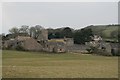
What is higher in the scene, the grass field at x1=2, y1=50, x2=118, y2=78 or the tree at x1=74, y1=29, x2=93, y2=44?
the tree at x1=74, y1=29, x2=93, y2=44

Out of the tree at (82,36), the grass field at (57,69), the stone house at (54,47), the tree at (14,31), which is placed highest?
the tree at (14,31)

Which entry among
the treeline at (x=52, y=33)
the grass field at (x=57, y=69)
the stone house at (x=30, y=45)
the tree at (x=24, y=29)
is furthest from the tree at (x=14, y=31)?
the grass field at (x=57, y=69)

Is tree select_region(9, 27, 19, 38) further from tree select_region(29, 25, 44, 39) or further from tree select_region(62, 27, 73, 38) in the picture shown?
tree select_region(62, 27, 73, 38)

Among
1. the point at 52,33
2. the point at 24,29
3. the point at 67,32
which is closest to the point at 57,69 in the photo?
the point at 67,32

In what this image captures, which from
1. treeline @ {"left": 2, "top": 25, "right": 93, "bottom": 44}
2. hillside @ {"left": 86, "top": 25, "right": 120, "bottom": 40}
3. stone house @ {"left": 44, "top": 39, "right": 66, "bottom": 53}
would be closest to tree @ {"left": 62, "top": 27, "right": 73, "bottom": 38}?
treeline @ {"left": 2, "top": 25, "right": 93, "bottom": 44}

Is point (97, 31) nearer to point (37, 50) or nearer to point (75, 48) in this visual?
point (75, 48)

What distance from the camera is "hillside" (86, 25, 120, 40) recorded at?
133062 millimetres

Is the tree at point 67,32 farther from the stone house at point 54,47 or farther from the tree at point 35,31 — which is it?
the stone house at point 54,47

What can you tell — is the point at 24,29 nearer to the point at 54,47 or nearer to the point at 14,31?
the point at 14,31

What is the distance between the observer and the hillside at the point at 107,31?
437 feet

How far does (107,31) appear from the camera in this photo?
5773 inches

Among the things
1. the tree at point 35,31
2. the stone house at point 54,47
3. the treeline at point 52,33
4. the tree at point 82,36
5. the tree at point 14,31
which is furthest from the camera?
the tree at point 14,31

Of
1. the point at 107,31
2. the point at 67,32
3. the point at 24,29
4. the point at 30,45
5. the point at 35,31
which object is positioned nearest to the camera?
the point at 30,45

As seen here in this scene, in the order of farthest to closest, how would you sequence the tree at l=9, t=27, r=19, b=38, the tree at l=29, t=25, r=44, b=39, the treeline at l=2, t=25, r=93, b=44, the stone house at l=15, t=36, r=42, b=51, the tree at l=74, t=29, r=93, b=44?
the tree at l=9, t=27, r=19, b=38, the tree at l=29, t=25, r=44, b=39, the treeline at l=2, t=25, r=93, b=44, the tree at l=74, t=29, r=93, b=44, the stone house at l=15, t=36, r=42, b=51
